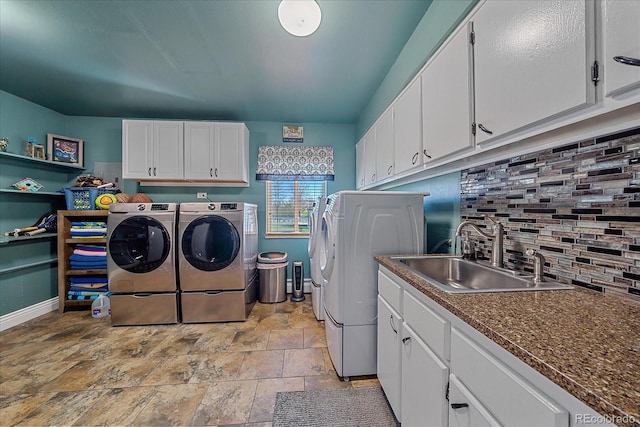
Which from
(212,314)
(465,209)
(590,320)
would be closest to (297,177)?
(212,314)

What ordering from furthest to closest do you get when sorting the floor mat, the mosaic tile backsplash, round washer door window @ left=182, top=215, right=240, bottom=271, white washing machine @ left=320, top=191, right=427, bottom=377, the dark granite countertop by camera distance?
round washer door window @ left=182, top=215, right=240, bottom=271, white washing machine @ left=320, top=191, right=427, bottom=377, the floor mat, the mosaic tile backsplash, the dark granite countertop

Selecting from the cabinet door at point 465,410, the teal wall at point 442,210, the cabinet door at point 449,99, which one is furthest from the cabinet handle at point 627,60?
the teal wall at point 442,210

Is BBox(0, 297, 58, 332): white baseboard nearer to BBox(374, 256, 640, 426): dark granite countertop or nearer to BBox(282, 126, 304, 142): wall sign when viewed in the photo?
BBox(282, 126, 304, 142): wall sign

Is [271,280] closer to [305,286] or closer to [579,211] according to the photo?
[305,286]

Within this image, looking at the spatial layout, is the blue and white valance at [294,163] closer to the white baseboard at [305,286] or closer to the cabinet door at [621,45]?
the white baseboard at [305,286]

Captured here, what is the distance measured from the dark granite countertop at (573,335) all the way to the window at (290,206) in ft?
9.56

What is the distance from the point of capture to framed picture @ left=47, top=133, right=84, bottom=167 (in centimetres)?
307

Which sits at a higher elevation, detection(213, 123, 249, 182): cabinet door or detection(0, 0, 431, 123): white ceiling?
detection(0, 0, 431, 123): white ceiling

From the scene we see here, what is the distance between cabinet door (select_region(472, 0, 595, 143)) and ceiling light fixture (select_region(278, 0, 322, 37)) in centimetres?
88

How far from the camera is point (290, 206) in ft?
12.4

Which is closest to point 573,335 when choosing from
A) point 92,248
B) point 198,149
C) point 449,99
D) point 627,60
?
point 627,60

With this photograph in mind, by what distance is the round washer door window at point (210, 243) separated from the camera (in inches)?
105

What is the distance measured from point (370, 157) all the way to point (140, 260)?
2.72 m

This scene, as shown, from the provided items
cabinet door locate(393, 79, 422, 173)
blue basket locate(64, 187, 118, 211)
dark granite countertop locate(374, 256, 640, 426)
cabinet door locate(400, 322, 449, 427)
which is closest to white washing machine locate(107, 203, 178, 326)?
blue basket locate(64, 187, 118, 211)
